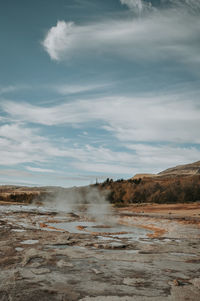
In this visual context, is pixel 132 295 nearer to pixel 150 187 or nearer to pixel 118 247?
pixel 118 247

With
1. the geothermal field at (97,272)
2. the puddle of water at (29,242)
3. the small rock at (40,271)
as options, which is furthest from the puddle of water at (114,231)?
the small rock at (40,271)

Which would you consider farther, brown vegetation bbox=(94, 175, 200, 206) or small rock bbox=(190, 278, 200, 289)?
brown vegetation bbox=(94, 175, 200, 206)

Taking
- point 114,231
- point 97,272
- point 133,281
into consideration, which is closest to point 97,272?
point 97,272

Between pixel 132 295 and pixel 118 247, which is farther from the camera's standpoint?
pixel 118 247

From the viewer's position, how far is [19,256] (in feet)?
32.7

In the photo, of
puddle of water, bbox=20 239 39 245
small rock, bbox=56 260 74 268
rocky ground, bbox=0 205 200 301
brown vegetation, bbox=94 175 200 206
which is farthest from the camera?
brown vegetation, bbox=94 175 200 206

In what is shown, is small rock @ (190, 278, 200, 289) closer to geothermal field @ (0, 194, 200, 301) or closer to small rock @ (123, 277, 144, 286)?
geothermal field @ (0, 194, 200, 301)

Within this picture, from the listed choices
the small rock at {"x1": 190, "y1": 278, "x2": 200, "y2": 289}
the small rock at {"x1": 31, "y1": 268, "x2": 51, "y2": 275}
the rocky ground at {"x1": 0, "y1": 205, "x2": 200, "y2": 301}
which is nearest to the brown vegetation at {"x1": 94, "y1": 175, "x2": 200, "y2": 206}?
the rocky ground at {"x1": 0, "y1": 205, "x2": 200, "y2": 301}

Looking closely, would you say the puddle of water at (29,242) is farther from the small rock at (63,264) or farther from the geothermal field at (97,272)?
the small rock at (63,264)

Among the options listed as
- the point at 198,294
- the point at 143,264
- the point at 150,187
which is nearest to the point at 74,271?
the point at 143,264

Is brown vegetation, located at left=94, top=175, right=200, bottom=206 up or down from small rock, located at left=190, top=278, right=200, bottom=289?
up

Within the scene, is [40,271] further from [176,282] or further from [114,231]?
[114,231]

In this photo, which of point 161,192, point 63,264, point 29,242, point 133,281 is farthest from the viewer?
point 161,192

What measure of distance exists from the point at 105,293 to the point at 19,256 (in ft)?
16.2
